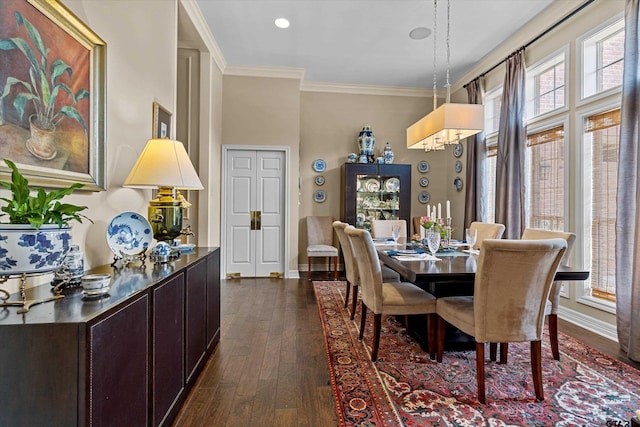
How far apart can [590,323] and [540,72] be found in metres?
2.88

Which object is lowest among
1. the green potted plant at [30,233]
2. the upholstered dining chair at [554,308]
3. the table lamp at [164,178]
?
the upholstered dining chair at [554,308]

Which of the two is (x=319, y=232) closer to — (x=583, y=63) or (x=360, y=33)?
(x=360, y=33)

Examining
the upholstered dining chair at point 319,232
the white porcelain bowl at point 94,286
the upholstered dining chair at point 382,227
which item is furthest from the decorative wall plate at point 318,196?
the white porcelain bowl at point 94,286

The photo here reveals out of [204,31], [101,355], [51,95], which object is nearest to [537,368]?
[101,355]

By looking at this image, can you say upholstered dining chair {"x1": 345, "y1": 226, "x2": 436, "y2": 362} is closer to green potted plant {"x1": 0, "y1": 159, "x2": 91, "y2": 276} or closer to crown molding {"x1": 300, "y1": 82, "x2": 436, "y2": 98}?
green potted plant {"x1": 0, "y1": 159, "x2": 91, "y2": 276}

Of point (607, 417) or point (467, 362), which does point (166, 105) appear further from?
point (607, 417)

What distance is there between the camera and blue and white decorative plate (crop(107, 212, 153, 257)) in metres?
1.76

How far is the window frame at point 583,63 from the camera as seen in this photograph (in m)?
2.86

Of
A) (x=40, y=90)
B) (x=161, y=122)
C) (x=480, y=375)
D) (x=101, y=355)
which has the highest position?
(x=161, y=122)

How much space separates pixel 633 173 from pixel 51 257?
12.4ft

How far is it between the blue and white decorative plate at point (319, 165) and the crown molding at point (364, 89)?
129 centimetres

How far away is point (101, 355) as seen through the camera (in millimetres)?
1045

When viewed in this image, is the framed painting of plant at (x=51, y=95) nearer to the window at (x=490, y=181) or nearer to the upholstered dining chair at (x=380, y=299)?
the upholstered dining chair at (x=380, y=299)

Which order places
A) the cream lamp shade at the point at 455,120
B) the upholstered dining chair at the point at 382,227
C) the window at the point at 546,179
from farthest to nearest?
the upholstered dining chair at the point at 382,227 → the window at the point at 546,179 → the cream lamp shade at the point at 455,120
